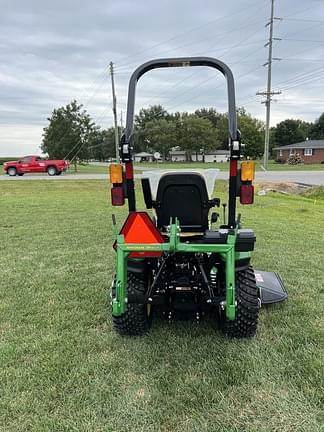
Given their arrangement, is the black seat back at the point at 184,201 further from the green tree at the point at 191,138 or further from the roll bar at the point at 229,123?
the green tree at the point at 191,138

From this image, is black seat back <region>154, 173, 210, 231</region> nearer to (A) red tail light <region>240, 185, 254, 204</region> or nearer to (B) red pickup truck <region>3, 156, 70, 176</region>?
(A) red tail light <region>240, 185, 254, 204</region>

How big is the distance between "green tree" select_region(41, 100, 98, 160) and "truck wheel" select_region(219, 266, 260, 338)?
28626mm

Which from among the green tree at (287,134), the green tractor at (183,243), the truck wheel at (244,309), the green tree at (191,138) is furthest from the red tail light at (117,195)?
the green tree at (287,134)

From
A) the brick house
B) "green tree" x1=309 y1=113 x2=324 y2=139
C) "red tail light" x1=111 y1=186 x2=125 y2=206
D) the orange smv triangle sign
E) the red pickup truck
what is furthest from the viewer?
"green tree" x1=309 y1=113 x2=324 y2=139

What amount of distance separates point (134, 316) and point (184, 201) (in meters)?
0.88

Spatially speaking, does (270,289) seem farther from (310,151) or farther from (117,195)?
(310,151)

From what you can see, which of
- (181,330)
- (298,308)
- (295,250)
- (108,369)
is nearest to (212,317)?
(181,330)

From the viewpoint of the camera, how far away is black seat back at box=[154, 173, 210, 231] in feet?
8.59

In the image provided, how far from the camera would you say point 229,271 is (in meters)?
2.27

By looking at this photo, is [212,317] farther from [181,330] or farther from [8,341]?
[8,341]

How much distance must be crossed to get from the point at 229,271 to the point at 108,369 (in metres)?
0.98

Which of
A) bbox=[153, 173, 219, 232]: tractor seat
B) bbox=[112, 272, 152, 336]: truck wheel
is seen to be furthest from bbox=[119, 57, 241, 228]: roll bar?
bbox=[112, 272, 152, 336]: truck wheel

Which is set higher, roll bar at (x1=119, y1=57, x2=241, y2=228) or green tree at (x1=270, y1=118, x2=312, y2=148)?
green tree at (x1=270, y1=118, x2=312, y2=148)

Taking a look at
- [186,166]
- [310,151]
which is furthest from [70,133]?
[310,151]
